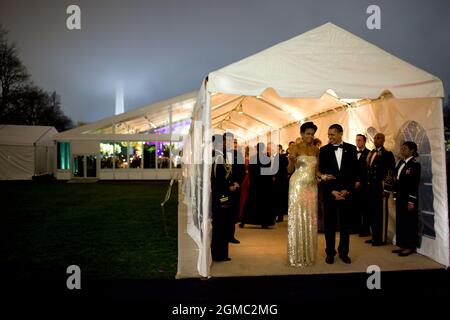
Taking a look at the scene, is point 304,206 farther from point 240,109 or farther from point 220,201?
point 240,109

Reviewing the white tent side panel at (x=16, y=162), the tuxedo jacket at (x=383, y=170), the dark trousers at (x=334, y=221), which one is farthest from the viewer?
the white tent side panel at (x=16, y=162)

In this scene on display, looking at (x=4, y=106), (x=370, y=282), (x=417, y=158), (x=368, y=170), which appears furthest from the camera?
(x=4, y=106)

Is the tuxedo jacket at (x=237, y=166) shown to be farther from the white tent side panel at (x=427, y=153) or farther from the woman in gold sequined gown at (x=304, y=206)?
the white tent side panel at (x=427, y=153)

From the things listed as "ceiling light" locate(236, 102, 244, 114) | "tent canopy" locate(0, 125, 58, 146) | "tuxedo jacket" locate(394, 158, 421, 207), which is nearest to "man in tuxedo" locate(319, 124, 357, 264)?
"tuxedo jacket" locate(394, 158, 421, 207)

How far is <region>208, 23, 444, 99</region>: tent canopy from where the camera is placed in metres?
5.21

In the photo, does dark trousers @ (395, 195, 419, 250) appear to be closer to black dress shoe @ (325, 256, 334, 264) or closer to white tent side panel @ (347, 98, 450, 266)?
white tent side panel @ (347, 98, 450, 266)

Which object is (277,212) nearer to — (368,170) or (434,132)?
(368,170)

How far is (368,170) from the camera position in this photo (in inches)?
279

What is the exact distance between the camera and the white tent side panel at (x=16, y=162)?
2827 cm

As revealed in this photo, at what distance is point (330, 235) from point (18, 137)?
30.9 m

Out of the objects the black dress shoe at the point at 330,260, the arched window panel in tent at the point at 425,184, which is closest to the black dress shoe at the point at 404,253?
the arched window panel in tent at the point at 425,184

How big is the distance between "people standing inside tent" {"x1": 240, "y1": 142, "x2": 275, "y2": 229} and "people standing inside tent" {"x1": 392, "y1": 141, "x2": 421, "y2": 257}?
3306mm

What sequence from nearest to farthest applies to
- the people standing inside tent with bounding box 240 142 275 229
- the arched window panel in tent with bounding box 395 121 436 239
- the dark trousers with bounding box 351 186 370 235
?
the arched window panel in tent with bounding box 395 121 436 239 < the dark trousers with bounding box 351 186 370 235 < the people standing inside tent with bounding box 240 142 275 229

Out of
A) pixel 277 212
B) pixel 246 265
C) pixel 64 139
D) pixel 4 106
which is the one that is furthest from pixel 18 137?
pixel 246 265
